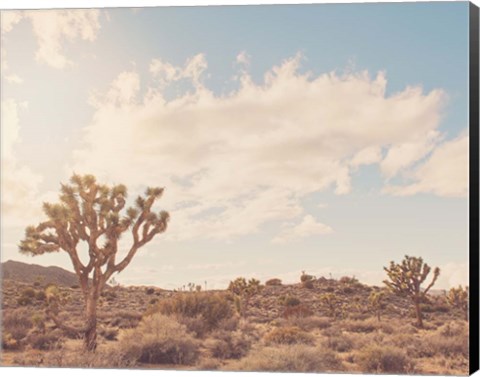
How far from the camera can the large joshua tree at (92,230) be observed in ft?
50.0

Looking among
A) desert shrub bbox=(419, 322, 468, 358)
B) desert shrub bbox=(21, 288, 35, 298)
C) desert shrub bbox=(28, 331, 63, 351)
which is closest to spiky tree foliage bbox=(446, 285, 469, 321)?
desert shrub bbox=(419, 322, 468, 358)

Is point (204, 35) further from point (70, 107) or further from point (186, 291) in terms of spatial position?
point (186, 291)

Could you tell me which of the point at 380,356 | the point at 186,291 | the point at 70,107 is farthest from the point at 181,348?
the point at 70,107

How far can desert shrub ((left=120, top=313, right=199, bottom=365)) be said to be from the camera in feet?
Result: 49.5

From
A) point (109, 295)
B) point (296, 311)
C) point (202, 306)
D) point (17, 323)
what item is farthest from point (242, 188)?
point (17, 323)

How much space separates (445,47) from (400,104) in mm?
962

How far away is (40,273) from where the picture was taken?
15.4 meters

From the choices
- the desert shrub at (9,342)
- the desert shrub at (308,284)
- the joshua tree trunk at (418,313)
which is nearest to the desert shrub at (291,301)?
the desert shrub at (308,284)

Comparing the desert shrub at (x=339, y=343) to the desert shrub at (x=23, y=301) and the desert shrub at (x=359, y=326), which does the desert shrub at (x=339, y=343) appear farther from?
the desert shrub at (x=23, y=301)

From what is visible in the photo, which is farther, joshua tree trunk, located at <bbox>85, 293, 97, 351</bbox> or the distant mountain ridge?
the distant mountain ridge

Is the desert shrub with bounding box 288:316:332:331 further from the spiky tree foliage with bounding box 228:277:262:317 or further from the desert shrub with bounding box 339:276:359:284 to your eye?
the spiky tree foliage with bounding box 228:277:262:317

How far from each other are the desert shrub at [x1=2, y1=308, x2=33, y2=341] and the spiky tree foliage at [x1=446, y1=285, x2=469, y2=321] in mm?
5855

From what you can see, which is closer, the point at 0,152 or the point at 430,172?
the point at 430,172

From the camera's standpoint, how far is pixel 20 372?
49.7 feet
